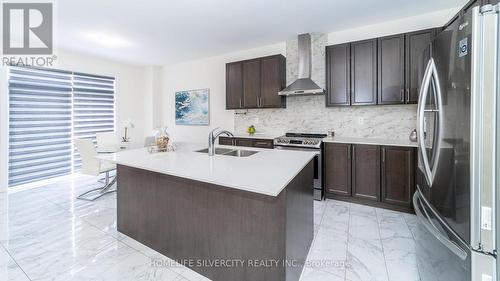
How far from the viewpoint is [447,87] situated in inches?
50.0

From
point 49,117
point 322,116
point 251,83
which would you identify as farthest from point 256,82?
point 49,117

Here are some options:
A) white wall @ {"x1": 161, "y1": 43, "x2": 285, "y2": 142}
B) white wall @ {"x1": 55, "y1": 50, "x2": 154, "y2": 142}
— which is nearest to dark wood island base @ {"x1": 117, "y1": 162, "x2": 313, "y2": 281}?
white wall @ {"x1": 161, "y1": 43, "x2": 285, "y2": 142}

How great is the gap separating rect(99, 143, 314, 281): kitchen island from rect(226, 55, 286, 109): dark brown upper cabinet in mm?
1938

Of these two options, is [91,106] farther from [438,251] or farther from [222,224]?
[438,251]

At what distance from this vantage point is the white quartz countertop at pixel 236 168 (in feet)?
4.38

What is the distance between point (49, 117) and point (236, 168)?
473 cm

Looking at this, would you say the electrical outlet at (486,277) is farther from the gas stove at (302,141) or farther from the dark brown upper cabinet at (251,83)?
the dark brown upper cabinet at (251,83)

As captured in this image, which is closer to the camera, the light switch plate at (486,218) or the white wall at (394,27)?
the light switch plate at (486,218)

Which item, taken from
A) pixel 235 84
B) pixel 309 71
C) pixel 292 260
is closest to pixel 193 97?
pixel 235 84

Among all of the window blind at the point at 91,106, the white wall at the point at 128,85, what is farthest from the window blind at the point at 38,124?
the white wall at the point at 128,85

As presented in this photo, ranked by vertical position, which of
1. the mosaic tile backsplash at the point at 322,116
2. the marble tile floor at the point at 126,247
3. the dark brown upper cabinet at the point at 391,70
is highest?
the dark brown upper cabinet at the point at 391,70

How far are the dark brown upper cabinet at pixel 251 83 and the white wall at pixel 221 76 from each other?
1.36 feet

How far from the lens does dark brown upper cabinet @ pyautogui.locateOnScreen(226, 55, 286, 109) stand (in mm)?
3898

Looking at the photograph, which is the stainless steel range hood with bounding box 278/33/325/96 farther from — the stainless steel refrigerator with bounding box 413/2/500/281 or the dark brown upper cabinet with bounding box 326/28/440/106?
the stainless steel refrigerator with bounding box 413/2/500/281
